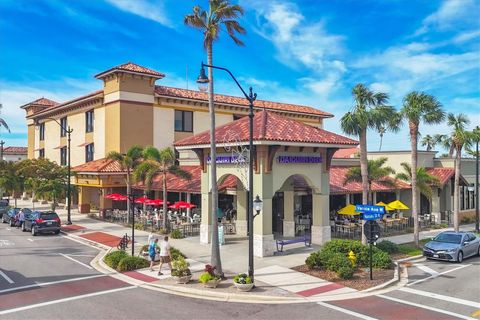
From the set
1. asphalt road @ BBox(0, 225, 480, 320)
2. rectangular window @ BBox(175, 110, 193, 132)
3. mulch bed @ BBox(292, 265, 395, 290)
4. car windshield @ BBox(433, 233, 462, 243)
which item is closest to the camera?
asphalt road @ BBox(0, 225, 480, 320)

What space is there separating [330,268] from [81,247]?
15076 mm

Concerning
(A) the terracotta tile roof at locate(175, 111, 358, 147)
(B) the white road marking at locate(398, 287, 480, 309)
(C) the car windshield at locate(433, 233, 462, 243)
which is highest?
(A) the terracotta tile roof at locate(175, 111, 358, 147)

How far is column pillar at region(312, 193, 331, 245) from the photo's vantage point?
25094 mm

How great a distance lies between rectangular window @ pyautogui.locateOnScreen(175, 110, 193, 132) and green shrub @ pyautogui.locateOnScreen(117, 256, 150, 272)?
28450 millimetres

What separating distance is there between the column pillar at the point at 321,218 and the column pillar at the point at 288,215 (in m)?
2.80

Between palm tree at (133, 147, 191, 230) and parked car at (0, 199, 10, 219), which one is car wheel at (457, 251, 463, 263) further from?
parked car at (0, 199, 10, 219)

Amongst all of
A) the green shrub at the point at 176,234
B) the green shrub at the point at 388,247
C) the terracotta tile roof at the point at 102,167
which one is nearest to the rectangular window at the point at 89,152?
the terracotta tile roof at the point at 102,167

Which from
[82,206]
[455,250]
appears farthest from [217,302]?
[82,206]

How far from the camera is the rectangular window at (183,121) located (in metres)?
46.8

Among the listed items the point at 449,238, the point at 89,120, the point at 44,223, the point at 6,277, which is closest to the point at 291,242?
the point at 449,238

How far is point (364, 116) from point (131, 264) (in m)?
13.9

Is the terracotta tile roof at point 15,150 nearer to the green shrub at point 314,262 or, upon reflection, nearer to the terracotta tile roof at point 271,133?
the terracotta tile roof at point 271,133

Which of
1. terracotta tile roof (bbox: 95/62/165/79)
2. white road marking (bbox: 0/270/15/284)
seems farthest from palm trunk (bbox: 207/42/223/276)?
terracotta tile roof (bbox: 95/62/165/79)

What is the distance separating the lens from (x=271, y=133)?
876 inches
